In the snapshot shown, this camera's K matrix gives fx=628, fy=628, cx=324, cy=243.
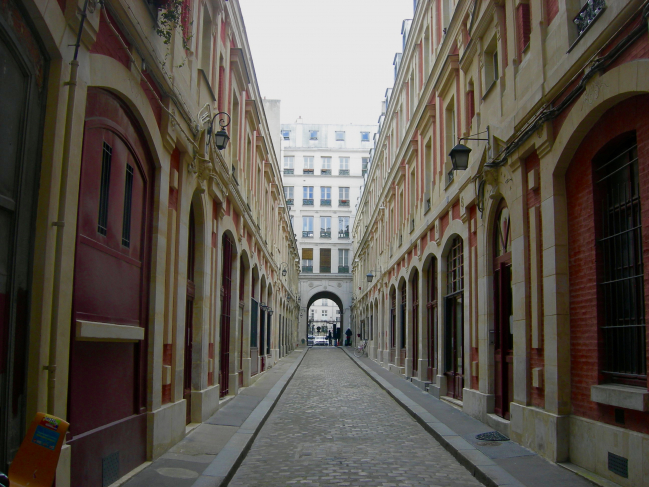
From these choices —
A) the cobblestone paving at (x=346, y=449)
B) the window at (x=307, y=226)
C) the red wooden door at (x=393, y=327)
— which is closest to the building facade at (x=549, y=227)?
the cobblestone paving at (x=346, y=449)

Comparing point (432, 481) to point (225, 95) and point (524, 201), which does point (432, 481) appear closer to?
point (524, 201)

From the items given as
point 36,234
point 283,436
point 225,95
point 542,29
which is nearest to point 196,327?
point 283,436

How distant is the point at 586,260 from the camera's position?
734cm

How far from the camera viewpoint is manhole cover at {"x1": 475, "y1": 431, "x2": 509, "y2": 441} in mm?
9172

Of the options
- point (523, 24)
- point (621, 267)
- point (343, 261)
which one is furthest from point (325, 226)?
point (621, 267)

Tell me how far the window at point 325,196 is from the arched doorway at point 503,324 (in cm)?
4835

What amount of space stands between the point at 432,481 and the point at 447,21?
11830 mm

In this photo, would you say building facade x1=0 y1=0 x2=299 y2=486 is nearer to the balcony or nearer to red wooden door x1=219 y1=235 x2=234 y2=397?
red wooden door x1=219 y1=235 x2=234 y2=397

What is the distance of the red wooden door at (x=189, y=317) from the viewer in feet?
34.2

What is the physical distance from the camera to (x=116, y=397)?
259 inches

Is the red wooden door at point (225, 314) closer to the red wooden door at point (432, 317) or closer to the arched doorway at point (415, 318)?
the red wooden door at point (432, 317)

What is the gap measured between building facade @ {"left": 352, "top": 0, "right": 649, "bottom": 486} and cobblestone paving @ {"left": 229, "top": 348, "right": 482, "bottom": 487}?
1.34 metres

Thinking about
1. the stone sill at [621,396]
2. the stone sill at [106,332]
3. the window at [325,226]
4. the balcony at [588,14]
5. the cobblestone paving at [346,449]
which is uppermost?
the window at [325,226]

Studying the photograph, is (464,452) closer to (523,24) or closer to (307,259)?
(523,24)
